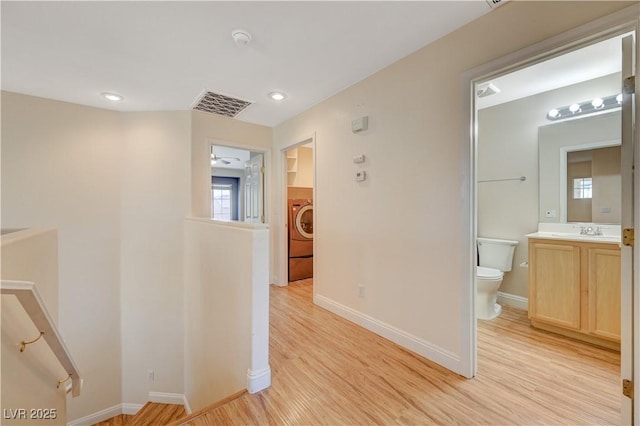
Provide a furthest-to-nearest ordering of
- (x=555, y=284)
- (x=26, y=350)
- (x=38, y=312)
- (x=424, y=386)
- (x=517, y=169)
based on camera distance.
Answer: (x=517, y=169), (x=555, y=284), (x=424, y=386), (x=26, y=350), (x=38, y=312)

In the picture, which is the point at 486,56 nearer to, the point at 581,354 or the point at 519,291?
the point at 581,354

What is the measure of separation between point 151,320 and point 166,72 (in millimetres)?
2906

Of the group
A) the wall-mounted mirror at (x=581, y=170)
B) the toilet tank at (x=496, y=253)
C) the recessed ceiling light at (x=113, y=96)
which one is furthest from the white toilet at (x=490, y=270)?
the recessed ceiling light at (x=113, y=96)

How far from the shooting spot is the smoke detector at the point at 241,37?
1838mm

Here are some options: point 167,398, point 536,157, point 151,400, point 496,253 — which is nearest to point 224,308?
point 167,398

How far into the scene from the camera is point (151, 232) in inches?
133

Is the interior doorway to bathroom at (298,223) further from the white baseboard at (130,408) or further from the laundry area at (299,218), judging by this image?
the white baseboard at (130,408)

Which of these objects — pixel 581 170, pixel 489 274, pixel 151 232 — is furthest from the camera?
pixel 151 232

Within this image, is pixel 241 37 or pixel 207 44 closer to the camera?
pixel 241 37

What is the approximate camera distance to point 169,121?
11.1 feet

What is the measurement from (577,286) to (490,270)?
73 centimetres

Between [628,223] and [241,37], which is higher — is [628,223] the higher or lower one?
the lower one

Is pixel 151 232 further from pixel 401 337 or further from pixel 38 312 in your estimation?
pixel 401 337

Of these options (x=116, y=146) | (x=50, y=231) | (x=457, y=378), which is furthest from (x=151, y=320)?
(x=457, y=378)
